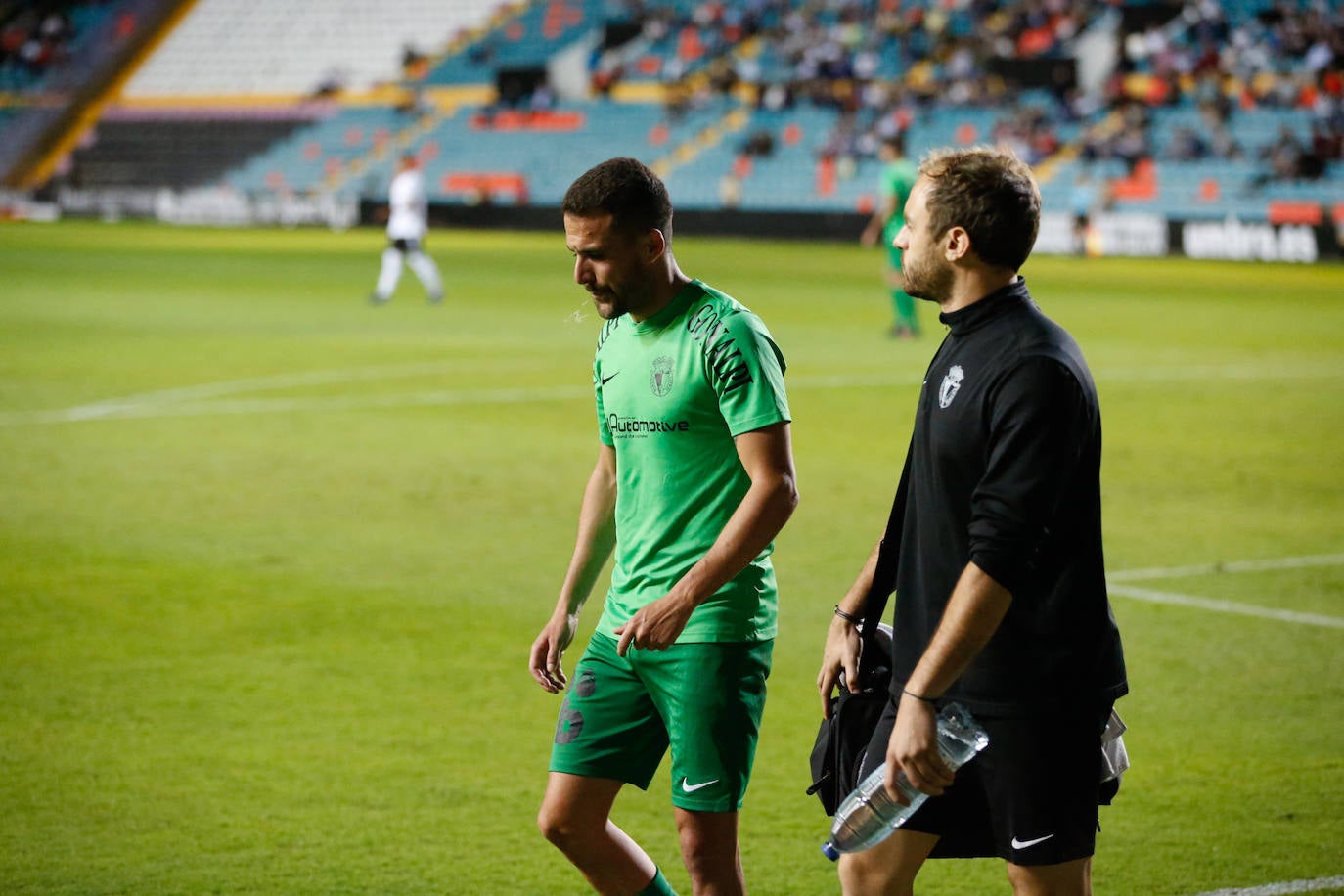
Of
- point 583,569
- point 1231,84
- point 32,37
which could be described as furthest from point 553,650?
point 32,37

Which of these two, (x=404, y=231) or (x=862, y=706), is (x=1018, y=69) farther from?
(x=862, y=706)

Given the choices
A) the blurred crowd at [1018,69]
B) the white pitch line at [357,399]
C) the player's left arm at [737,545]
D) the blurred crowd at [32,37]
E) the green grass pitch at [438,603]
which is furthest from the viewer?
the blurred crowd at [32,37]

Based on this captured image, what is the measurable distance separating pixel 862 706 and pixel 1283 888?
2.06 metres

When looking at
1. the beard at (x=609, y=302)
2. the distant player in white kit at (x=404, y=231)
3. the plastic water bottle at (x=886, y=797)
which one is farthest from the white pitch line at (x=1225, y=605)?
the distant player in white kit at (x=404, y=231)

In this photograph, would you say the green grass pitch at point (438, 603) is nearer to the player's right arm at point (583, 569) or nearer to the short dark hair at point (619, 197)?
the player's right arm at point (583, 569)

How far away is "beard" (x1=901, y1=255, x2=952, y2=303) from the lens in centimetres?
354

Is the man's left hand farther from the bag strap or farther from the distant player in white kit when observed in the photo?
the distant player in white kit

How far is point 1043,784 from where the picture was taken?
3.50 metres

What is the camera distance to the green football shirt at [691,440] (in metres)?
4.23

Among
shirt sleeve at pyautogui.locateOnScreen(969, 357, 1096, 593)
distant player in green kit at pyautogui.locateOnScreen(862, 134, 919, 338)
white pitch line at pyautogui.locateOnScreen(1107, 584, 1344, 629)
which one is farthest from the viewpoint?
distant player in green kit at pyautogui.locateOnScreen(862, 134, 919, 338)

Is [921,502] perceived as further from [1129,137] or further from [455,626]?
[1129,137]

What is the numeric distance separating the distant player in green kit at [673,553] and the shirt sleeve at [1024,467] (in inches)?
35.3

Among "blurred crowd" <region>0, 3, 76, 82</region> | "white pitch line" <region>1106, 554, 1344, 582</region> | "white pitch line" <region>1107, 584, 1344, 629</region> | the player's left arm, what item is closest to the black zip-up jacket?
the player's left arm

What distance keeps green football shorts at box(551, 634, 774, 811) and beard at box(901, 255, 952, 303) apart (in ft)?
3.55
